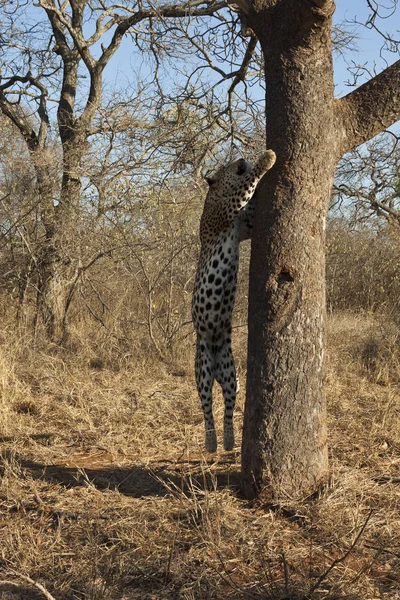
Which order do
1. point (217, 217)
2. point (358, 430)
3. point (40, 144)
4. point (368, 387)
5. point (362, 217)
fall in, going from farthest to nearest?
point (362, 217) → point (40, 144) → point (368, 387) → point (358, 430) → point (217, 217)

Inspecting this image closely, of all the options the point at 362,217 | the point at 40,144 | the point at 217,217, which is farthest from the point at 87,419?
the point at 362,217

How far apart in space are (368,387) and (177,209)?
3586 mm

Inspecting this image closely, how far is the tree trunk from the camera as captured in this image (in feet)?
12.7

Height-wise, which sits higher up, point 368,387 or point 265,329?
point 265,329

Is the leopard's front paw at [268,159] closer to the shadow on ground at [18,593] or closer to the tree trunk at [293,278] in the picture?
the tree trunk at [293,278]

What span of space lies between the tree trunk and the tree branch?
0.18m

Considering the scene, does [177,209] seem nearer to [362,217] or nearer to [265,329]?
[265,329]

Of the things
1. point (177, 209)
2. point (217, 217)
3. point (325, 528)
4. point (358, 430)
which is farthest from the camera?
point (177, 209)

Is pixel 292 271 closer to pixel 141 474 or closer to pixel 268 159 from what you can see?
pixel 268 159

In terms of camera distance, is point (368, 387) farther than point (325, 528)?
Yes

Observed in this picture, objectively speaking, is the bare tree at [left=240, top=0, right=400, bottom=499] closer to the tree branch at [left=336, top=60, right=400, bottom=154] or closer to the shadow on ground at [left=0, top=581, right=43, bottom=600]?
the tree branch at [left=336, top=60, right=400, bottom=154]

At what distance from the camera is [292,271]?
389cm

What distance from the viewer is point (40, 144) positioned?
1044 cm

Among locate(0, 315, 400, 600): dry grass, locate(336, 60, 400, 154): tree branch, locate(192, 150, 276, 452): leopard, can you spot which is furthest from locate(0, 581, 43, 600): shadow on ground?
locate(336, 60, 400, 154): tree branch
